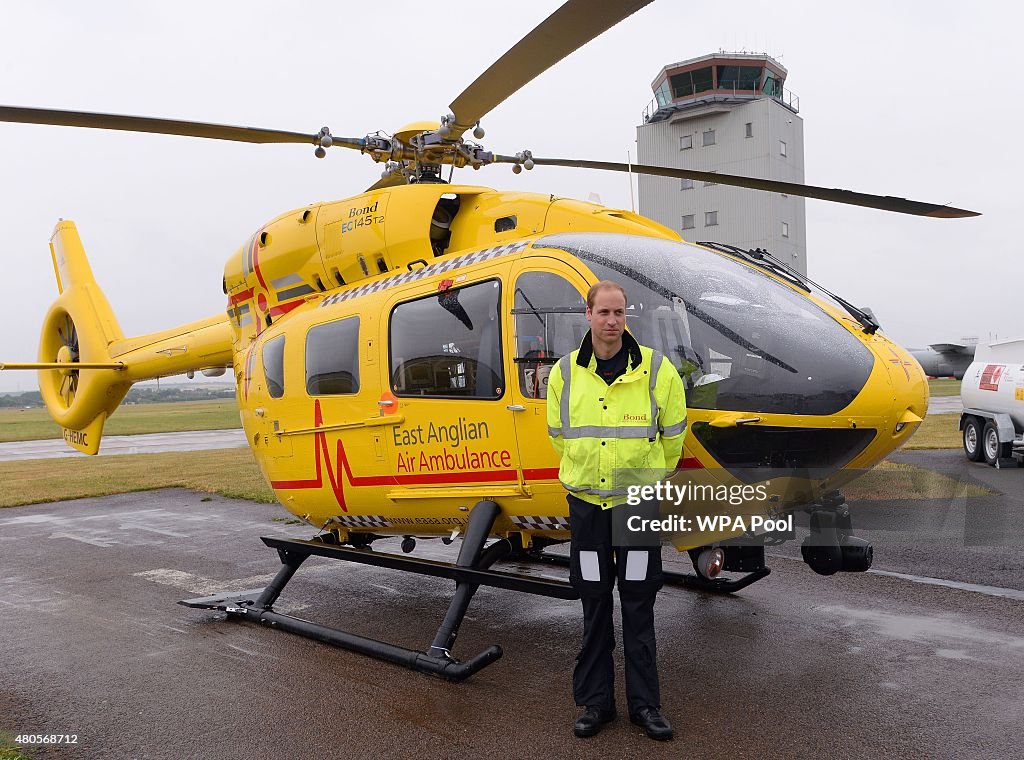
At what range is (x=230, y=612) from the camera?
245 inches

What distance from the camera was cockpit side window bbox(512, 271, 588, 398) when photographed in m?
4.42

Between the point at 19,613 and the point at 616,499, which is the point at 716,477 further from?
the point at 19,613

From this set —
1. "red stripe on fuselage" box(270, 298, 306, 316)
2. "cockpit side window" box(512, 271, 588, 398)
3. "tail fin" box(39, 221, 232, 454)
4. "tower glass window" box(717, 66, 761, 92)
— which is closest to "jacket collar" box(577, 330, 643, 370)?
"cockpit side window" box(512, 271, 588, 398)

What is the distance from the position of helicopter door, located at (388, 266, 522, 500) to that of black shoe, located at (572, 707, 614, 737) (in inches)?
50.4

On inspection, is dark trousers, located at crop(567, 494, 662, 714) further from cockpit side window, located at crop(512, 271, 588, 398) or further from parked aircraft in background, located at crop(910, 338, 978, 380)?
parked aircraft in background, located at crop(910, 338, 978, 380)

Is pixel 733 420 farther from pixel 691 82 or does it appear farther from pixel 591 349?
pixel 691 82

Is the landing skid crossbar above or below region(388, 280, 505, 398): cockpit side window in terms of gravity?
below

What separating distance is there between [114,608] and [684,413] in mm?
5298

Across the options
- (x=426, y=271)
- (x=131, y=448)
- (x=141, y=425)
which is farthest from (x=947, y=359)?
(x=141, y=425)

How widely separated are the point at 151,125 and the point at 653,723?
15.6 feet

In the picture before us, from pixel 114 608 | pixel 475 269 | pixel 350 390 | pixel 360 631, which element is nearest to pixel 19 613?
pixel 114 608

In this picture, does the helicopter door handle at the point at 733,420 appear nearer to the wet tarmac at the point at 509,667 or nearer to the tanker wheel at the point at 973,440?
the wet tarmac at the point at 509,667

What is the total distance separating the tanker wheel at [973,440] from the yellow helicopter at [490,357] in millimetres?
10895

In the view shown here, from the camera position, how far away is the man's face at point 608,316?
146 inches
